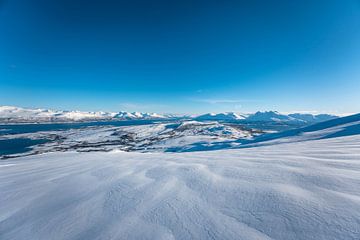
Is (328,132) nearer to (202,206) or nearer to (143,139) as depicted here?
(202,206)

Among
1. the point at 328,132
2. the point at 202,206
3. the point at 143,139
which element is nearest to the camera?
the point at 202,206

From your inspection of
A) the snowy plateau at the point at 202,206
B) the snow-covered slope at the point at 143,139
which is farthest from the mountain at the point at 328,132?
the snow-covered slope at the point at 143,139

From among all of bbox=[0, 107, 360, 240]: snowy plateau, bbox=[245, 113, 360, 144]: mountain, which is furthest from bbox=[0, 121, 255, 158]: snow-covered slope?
bbox=[0, 107, 360, 240]: snowy plateau

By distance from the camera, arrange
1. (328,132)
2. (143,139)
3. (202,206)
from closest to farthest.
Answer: (202,206), (328,132), (143,139)

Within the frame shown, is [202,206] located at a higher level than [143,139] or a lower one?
higher

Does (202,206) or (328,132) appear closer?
(202,206)

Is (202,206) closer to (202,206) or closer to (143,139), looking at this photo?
(202,206)

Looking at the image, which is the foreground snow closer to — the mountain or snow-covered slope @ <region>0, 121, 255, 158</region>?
the mountain

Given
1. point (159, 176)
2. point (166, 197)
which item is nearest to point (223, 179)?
point (166, 197)

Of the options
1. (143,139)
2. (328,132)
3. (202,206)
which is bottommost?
(143,139)

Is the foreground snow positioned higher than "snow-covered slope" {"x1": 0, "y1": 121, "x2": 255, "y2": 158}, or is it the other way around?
the foreground snow

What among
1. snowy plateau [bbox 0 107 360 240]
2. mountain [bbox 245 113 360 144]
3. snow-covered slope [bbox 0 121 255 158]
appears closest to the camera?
snowy plateau [bbox 0 107 360 240]

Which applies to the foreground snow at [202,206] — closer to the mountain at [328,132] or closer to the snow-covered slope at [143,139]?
the mountain at [328,132]

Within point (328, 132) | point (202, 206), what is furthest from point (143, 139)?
point (202, 206)
